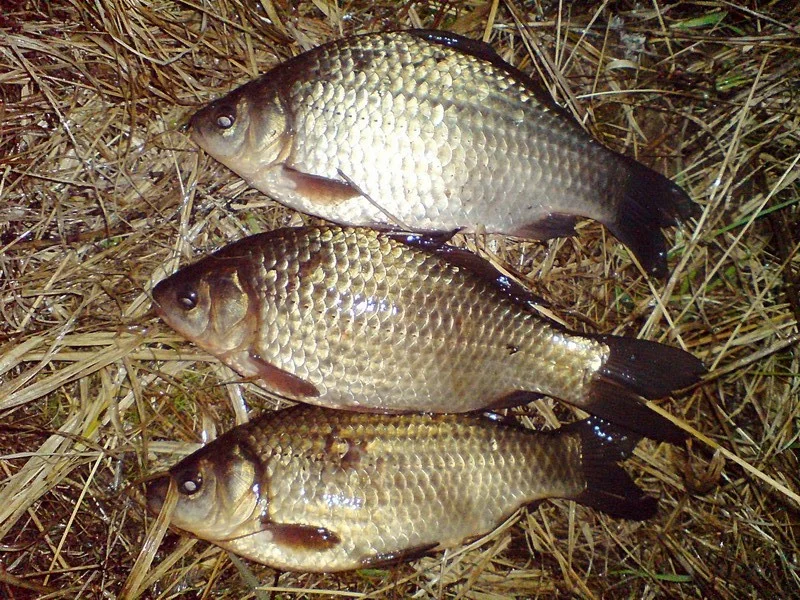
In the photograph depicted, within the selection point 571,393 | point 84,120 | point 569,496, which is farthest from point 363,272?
point 84,120

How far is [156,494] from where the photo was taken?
2.02m

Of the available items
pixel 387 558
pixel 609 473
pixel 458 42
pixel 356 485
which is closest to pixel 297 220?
pixel 458 42

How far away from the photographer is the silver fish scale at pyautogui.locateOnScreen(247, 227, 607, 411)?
202cm

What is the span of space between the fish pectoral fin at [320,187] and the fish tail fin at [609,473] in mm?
1343

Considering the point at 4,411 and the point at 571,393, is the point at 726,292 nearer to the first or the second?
the point at 571,393

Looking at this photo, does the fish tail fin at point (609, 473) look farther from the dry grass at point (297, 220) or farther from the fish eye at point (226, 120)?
the fish eye at point (226, 120)

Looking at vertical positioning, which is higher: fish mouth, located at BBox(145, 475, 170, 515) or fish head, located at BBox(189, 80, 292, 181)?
fish head, located at BBox(189, 80, 292, 181)

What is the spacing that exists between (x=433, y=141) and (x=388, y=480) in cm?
131

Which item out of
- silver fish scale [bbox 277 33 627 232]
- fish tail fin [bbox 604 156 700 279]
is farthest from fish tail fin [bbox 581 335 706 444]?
silver fish scale [bbox 277 33 627 232]

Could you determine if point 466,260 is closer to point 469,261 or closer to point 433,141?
point 469,261

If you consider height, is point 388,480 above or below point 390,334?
below

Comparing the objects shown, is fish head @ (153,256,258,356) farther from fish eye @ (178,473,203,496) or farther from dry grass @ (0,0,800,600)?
fish eye @ (178,473,203,496)

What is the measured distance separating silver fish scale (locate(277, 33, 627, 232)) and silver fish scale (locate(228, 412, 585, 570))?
840 millimetres

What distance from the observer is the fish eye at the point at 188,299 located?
2.05 m
